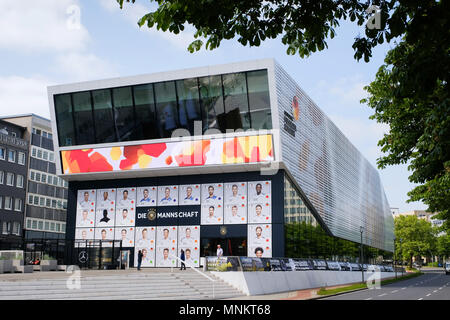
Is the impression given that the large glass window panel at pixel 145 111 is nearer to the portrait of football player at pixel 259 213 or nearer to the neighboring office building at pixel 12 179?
the portrait of football player at pixel 259 213

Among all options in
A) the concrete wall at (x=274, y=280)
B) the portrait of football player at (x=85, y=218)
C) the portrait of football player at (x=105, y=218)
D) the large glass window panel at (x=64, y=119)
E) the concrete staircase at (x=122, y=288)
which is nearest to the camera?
the concrete staircase at (x=122, y=288)

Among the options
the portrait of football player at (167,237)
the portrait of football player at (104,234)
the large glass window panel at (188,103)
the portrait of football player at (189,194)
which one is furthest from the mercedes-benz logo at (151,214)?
the large glass window panel at (188,103)

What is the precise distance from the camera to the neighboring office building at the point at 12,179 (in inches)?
2687

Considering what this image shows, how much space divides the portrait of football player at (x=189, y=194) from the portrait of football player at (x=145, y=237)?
331cm

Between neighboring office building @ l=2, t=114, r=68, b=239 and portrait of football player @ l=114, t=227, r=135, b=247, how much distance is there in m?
37.4

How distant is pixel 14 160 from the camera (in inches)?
2788

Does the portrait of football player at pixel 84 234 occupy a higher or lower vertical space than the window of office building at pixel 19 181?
lower

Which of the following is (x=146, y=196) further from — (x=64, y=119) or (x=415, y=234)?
(x=415, y=234)

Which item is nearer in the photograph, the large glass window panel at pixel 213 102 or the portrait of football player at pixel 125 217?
the large glass window panel at pixel 213 102

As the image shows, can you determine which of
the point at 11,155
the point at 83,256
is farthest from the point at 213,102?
the point at 11,155

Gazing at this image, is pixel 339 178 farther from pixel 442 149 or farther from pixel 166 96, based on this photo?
pixel 442 149

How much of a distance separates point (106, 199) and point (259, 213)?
1294cm

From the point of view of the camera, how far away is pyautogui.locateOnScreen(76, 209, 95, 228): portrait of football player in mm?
41719
